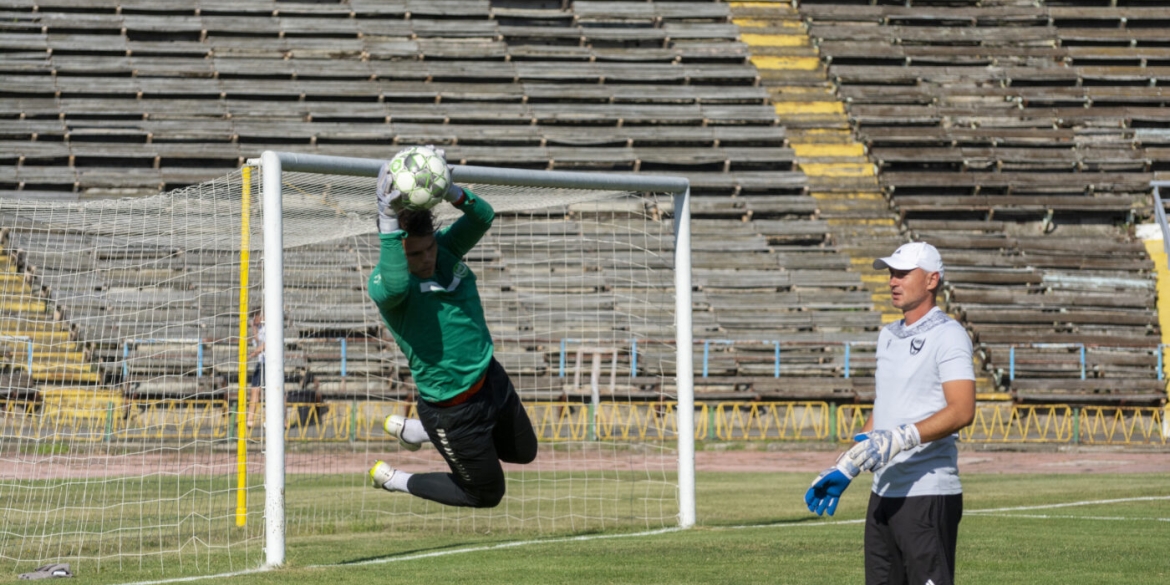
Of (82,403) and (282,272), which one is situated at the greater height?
(282,272)

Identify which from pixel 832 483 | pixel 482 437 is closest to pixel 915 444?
pixel 832 483

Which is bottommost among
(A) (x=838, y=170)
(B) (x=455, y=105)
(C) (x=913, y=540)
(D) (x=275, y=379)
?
(C) (x=913, y=540)

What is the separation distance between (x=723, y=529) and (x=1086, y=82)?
848 inches

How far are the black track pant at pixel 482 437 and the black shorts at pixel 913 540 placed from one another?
2.60m

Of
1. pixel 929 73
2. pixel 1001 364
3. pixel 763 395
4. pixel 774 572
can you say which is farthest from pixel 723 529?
pixel 929 73

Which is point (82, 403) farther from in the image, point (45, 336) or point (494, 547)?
point (494, 547)

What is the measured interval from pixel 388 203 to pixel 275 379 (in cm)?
280

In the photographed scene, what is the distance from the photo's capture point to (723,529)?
11.5 m

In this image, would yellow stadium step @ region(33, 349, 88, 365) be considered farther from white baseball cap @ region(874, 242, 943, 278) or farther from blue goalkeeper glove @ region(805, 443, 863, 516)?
white baseball cap @ region(874, 242, 943, 278)

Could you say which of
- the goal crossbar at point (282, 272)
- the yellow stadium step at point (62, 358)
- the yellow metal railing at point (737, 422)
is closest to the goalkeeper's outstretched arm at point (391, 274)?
the goal crossbar at point (282, 272)

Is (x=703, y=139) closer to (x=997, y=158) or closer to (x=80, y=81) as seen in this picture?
(x=997, y=158)

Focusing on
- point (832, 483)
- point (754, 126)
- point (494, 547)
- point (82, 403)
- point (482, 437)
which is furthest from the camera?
point (754, 126)

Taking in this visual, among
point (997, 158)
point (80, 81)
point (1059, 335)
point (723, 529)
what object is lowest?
point (723, 529)

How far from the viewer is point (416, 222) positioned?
689 cm
